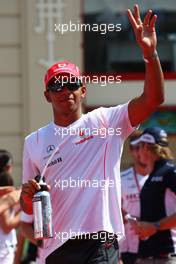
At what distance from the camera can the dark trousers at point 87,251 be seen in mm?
5172

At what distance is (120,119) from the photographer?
17.1 feet

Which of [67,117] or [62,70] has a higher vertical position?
[62,70]

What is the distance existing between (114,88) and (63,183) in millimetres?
7547

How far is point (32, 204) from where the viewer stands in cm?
519

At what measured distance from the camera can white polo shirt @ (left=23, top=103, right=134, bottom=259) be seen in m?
5.18

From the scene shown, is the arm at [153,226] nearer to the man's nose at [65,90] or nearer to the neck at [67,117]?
the neck at [67,117]

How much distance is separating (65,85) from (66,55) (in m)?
7.23

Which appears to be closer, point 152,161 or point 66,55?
point 152,161

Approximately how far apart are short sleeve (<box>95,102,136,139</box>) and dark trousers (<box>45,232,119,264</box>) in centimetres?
63

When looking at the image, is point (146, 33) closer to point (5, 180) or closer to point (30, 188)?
point (30, 188)

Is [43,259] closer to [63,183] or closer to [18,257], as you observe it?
[63,183]

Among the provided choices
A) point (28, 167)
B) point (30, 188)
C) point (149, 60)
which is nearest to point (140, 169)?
point (28, 167)

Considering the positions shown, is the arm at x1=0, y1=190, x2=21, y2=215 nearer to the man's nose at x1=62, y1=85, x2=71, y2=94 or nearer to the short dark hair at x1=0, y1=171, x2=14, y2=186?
the short dark hair at x1=0, y1=171, x2=14, y2=186

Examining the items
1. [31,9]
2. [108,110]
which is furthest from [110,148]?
[31,9]
